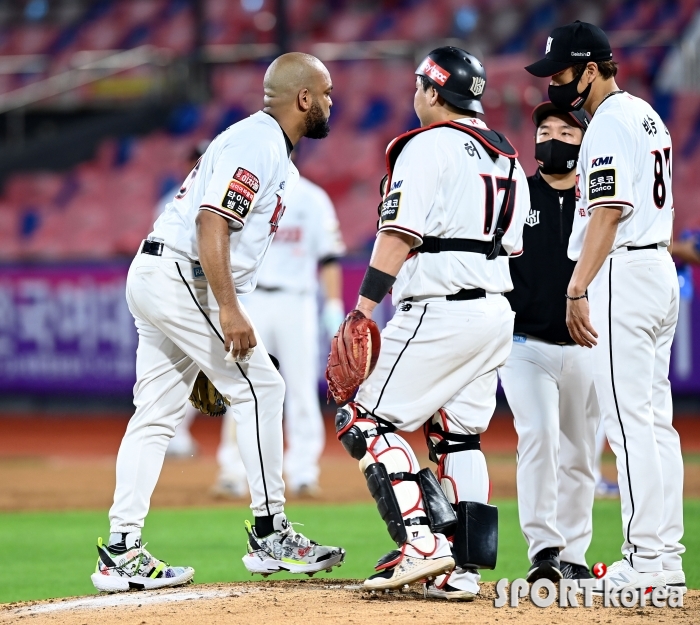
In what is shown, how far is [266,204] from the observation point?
201 inches

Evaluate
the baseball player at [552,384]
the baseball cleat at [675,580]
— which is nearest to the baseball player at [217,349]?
the baseball player at [552,384]

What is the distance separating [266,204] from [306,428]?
12.7 feet

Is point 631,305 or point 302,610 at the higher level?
point 631,305

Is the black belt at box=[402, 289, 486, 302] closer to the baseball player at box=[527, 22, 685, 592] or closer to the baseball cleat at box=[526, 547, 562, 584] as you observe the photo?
the baseball player at box=[527, 22, 685, 592]

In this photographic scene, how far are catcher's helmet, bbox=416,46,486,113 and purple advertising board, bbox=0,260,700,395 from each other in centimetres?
1026

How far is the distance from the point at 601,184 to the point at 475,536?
1528 mm

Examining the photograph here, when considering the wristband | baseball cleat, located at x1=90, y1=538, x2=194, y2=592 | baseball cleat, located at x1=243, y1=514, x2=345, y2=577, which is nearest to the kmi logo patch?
the wristband

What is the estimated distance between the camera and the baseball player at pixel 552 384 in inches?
205

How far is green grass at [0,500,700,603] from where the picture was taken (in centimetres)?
583

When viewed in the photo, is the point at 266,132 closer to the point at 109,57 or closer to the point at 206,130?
the point at 206,130

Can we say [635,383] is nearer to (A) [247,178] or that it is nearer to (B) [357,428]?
(B) [357,428]

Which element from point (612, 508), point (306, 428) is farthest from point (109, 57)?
point (612, 508)

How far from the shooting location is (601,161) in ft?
15.7

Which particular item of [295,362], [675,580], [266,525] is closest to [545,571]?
[675,580]
